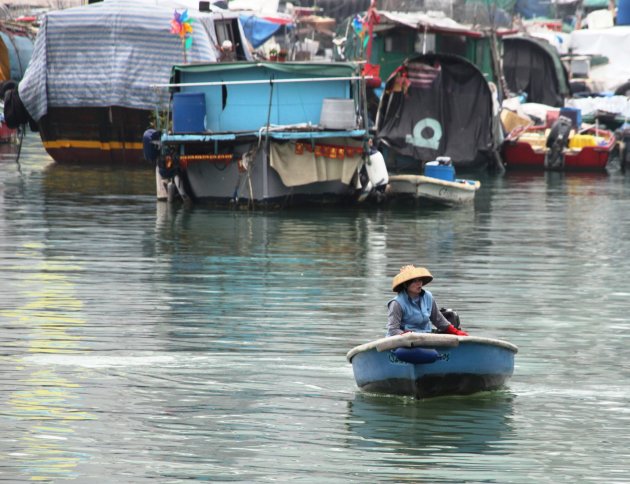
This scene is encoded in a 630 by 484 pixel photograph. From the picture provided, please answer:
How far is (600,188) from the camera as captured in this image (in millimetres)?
33531

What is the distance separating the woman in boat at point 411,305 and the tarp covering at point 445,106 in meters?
26.3

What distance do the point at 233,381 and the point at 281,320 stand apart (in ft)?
9.92

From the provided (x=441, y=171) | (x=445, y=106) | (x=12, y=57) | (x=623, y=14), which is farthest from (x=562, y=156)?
(x=623, y=14)

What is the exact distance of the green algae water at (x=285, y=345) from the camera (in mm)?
9859

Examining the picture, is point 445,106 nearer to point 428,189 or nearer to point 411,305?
point 428,189

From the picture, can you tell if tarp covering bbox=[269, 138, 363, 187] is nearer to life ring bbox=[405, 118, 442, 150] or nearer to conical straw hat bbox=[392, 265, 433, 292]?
life ring bbox=[405, 118, 442, 150]

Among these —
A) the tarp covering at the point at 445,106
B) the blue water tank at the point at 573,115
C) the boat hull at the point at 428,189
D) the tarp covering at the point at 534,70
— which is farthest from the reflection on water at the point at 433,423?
the tarp covering at the point at 534,70

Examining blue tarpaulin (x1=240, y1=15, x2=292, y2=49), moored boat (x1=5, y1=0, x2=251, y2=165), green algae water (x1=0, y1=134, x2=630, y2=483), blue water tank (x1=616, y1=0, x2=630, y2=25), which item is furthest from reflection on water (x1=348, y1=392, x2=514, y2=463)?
blue water tank (x1=616, y1=0, x2=630, y2=25)

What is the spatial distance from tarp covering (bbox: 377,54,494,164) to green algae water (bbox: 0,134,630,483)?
11110 mm

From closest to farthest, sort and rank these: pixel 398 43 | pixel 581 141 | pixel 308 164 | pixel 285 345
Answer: pixel 285 345 → pixel 308 164 → pixel 581 141 → pixel 398 43

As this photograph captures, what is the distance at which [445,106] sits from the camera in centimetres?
3762

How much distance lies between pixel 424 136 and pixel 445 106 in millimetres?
1024

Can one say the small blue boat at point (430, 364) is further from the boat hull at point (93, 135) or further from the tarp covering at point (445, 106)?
the tarp covering at point (445, 106)

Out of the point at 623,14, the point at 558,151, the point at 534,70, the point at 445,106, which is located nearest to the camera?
the point at 445,106
